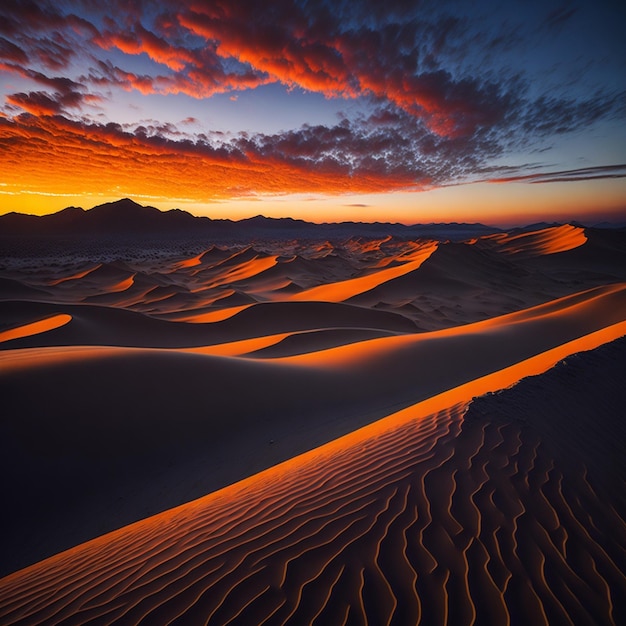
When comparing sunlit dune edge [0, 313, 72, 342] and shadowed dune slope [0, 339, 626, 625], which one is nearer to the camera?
shadowed dune slope [0, 339, 626, 625]

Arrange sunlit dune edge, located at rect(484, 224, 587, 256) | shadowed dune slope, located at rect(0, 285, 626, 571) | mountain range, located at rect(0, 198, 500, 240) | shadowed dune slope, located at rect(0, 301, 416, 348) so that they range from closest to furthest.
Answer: shadowed dune slope, located at rect(0, 285, 626, 571), shadowed dune slope, located at rect(0, 301, 416, 348), sunlit dune edge, located at rect(484, 224, 587, 256), mountain range, located at rect(0, 198, 500, 240)

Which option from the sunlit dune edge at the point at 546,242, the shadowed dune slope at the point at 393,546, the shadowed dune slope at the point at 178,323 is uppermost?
the sunlit dune edge at the point at 546,242

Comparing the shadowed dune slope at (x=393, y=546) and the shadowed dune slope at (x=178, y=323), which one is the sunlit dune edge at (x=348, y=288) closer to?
the shadowed dune slope at (x=178, y=323)

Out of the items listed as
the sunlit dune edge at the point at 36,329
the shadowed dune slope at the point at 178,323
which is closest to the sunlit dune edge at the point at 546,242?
the shadowed dune slope at the point at 178,323

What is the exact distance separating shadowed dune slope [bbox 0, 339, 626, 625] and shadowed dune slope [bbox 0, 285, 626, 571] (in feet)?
5.41

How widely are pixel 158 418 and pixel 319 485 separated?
4.42 meters

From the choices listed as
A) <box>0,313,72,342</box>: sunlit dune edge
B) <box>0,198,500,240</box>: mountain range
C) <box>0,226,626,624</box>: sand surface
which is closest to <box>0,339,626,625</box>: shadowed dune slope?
<box>0,226,626,624</box>: sand surface

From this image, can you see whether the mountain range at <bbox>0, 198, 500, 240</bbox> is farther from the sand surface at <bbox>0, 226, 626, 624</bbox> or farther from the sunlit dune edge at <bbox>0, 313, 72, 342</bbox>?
the sand surface at <bbox>0, 226, 626, 624</bbox>

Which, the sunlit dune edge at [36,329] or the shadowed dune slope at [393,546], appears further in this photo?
the sunlit dune edge at [36,329]

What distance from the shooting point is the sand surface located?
2.18m

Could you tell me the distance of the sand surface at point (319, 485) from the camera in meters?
2.18

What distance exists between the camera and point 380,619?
1964mm

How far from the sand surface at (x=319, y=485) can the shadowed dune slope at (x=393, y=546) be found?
15 millimetres

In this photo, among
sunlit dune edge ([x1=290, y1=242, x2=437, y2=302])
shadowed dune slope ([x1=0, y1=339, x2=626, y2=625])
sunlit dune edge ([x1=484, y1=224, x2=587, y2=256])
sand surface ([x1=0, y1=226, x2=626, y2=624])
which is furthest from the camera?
sunlit dune edge ([x1=484, y1=224, x2=587, y2=256])
